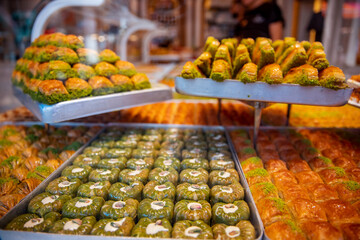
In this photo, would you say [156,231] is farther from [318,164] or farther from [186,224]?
[318,164]

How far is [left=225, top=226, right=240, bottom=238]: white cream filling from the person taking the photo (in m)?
1.19

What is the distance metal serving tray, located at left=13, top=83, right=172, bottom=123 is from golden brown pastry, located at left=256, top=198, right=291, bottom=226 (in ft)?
4.51

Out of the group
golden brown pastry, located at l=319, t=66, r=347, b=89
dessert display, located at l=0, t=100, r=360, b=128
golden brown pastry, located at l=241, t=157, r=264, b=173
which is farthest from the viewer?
dessert display, located at l=0, t=100, r=360, b=128

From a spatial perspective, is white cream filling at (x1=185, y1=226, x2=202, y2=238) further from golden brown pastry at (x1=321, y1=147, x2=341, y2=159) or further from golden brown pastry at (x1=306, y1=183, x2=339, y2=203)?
golden brown pastry at (x1=321, y1=147, x2=341, y2=159)

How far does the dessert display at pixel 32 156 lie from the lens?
57.1 inches

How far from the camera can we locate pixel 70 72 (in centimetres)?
201

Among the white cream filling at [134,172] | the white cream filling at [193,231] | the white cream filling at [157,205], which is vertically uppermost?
the white cream filling at [134,172]

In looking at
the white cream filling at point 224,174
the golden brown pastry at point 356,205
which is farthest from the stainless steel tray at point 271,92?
the golden brown pastry at point 356,205

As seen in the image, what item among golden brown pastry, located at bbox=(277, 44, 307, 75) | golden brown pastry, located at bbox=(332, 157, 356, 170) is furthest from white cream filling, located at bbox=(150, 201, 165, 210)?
golden brown pastry, located at bbox=(332, 157, 356, 170)

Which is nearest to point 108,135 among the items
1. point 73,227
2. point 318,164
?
point 73,227

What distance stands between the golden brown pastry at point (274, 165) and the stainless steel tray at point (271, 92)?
1.54ft

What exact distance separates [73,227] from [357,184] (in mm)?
1656

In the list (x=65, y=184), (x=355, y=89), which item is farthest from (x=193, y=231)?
(x=355, y=89)

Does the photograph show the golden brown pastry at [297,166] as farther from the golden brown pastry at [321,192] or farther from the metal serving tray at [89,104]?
the metal serving tray at [89,104]
